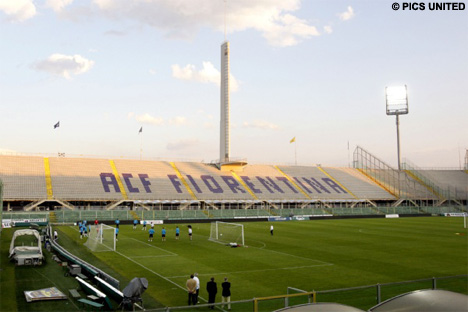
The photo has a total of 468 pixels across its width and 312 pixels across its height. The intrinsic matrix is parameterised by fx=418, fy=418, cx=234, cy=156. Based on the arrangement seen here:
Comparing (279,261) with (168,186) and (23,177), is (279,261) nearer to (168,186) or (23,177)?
(168,186)

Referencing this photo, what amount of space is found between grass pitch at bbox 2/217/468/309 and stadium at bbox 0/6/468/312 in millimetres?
138

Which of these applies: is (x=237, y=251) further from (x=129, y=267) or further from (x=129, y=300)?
(x=129, y=300)

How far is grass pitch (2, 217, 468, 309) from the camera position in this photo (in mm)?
22328

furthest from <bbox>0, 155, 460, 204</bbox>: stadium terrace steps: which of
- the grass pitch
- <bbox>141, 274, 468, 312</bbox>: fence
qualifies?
<bbox>141, 274, 468, 312</bbox>: fence

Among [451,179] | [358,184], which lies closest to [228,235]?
[358,184]

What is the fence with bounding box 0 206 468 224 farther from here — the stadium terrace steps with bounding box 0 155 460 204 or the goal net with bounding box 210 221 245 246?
the goal net with bounding box 210 221 245 246

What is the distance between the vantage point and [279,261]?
2958 cm

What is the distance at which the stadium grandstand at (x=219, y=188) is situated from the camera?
71000 millimetres

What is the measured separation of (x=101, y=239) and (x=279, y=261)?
16.2 m

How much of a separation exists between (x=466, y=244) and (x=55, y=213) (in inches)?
2037

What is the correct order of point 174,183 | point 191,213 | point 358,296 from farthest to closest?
point 174,183 < point 191,213 < point 358,296

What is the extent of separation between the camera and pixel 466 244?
38812 mm

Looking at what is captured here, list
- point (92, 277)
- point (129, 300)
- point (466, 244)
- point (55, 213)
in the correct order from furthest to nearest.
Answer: point (55, 213)
point (466, 244)
point (92, 277)
point (129, 300)

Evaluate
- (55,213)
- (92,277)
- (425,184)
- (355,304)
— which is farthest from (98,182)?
(425,184)
